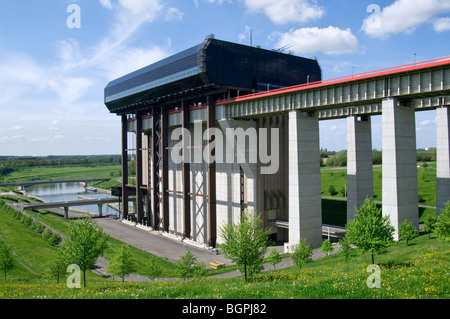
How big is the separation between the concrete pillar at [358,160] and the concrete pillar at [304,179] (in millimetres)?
11937

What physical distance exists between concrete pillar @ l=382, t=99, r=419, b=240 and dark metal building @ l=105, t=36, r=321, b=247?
1559 centimetres

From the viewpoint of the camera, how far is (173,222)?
66.6m

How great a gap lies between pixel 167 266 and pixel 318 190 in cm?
2134

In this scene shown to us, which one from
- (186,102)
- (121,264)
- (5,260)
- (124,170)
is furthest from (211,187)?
(124,170)

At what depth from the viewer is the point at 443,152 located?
46.7 metres

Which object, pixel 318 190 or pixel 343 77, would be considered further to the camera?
pixel 318 190

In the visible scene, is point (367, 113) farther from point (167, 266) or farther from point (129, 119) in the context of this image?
point (129, 119)

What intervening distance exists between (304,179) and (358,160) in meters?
15.3

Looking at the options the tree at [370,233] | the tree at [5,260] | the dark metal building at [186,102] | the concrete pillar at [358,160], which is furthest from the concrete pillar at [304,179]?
the tree at [5,260]

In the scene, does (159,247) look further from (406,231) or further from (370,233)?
(370,233)

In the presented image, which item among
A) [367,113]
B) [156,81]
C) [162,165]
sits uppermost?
[156,81]

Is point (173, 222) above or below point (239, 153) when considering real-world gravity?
below

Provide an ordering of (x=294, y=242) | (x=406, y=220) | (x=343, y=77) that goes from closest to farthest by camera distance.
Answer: (x=406, y=220) < (x=343, y=77) < (x=294, y=242)
